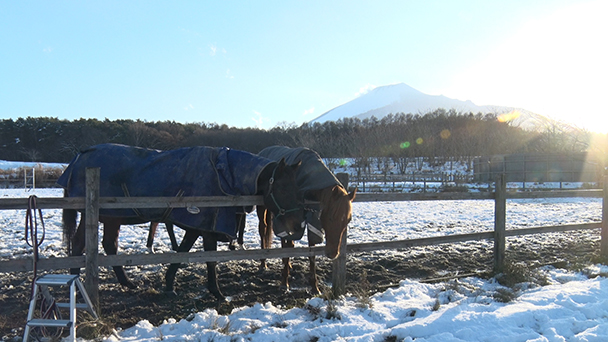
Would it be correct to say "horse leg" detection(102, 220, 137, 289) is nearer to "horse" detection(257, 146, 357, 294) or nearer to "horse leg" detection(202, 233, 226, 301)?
"horse leg" detection(202, 233, 226, 301)

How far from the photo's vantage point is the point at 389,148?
5006cm

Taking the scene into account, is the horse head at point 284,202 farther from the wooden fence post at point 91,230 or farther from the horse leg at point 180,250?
the wooden fence post at point 91,230

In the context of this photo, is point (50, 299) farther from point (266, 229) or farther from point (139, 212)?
point (266, 229)

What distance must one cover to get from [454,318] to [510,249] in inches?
163

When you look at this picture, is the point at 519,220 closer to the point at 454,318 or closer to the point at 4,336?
the point at 454,318

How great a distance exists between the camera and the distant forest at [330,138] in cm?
4816

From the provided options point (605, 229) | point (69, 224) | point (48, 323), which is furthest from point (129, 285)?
point (605, 229)

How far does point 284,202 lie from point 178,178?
137cm

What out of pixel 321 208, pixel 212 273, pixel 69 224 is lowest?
pixel 212 273

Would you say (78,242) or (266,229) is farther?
(266,229)

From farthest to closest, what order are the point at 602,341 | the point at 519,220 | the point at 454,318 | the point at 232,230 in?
the point at 519,220, the point at 232,230, the point at 454,318, the point at 602,341

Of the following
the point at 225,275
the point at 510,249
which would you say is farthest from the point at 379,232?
the point at 225,275

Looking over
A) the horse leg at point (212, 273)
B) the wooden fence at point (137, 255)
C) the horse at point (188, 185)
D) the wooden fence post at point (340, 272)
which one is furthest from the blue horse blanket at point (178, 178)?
the wooden fence post at point (340, 272)

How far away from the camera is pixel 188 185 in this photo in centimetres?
432
